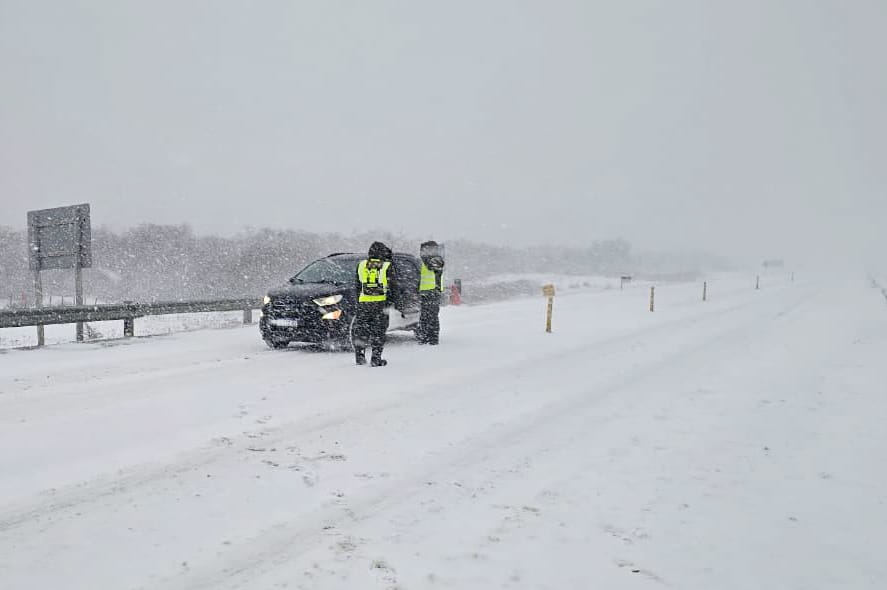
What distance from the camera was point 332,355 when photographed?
9477 mm

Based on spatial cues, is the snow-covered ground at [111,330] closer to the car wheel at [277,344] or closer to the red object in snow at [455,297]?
the car wheel at [277,344]

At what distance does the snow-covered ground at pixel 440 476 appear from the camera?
2764 millimetres

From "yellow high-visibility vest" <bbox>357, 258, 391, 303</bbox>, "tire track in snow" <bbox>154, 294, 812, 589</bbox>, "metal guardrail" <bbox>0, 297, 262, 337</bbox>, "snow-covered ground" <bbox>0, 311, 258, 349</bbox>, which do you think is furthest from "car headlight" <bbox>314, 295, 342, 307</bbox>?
"snow-covered ground" <bbox>0, 311, 258, 349</bbox>

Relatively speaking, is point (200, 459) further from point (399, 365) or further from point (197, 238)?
point (197, 238)

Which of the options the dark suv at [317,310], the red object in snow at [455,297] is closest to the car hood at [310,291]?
the dark suv at [317,310]

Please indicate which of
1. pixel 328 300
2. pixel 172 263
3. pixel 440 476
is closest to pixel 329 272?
pixel 328 300

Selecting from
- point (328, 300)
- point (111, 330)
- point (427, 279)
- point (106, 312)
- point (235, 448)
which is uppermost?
point (427, 279)

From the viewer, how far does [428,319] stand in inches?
433

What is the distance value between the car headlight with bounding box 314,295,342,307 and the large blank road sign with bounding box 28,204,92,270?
7113mm

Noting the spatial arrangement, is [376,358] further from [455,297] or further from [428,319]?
[455,297]

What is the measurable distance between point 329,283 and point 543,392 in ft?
15.7

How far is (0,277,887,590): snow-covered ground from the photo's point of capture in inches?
109

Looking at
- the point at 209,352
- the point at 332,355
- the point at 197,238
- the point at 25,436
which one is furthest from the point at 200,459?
the point at 197,238

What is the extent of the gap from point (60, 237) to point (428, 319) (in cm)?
917
